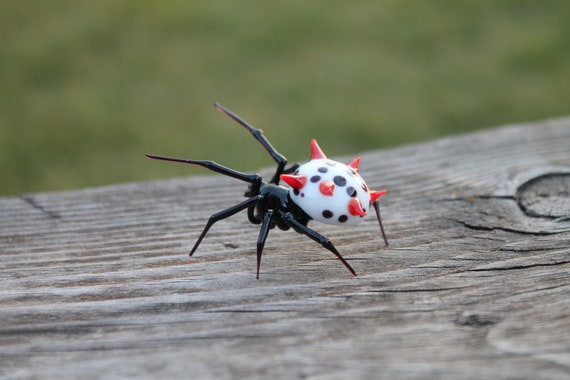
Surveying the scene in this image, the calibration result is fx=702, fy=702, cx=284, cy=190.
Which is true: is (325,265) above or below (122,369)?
above

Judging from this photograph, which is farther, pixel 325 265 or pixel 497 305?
pixel 325 265

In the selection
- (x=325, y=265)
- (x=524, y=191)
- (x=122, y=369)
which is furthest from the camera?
(x=524, y=191)

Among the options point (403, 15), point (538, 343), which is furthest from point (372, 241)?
point (403, 15)

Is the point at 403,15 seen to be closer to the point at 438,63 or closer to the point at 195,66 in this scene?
the point at 438,63

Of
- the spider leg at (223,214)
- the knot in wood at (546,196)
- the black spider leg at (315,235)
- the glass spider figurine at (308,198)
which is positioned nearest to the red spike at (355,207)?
the glass spider figurine at (308,198)

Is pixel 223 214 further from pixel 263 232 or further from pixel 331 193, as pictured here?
pixel 331 193

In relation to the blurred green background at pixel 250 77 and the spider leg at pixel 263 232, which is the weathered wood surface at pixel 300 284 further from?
the blurred green background at pixel 250 77

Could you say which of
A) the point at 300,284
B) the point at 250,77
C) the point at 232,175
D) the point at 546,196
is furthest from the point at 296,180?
the point at 250,77
